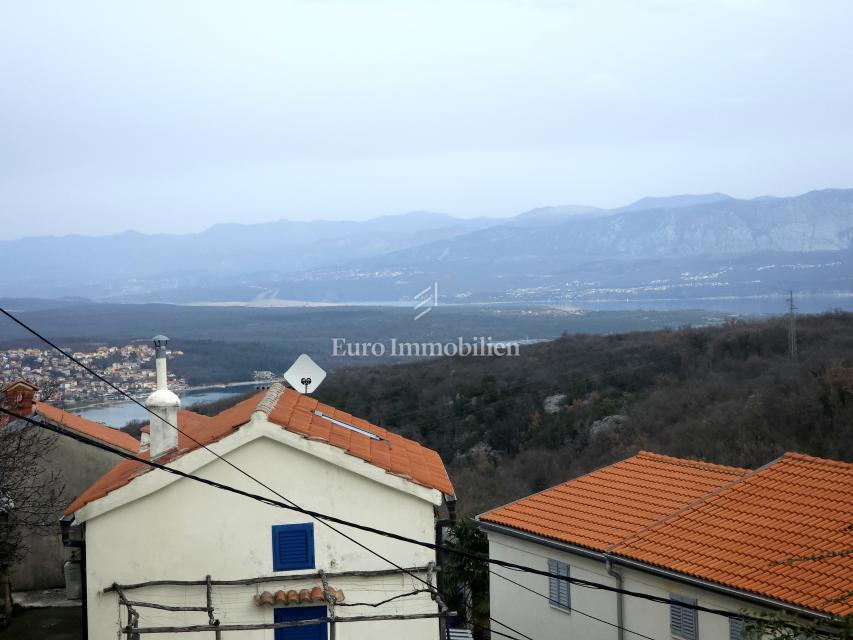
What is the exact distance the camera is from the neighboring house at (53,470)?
19.1m

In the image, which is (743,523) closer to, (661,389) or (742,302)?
(661,389)

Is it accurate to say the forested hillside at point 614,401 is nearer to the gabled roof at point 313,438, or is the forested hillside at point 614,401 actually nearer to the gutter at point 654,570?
the gutter at point 654,570

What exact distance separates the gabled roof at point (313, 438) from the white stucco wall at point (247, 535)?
6.3 inches

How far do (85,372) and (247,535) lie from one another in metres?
34.0

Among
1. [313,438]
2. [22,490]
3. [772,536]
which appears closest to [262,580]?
[313,438]

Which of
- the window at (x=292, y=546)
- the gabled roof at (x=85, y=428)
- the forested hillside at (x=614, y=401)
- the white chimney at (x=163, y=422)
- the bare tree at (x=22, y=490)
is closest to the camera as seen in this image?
the window at (x=292, y=546)

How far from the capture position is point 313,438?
12266 mm

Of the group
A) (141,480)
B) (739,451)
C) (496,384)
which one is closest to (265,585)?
(141,480)

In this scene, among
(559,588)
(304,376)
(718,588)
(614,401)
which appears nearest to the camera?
(718,588)

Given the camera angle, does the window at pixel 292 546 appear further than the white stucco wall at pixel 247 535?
Yes

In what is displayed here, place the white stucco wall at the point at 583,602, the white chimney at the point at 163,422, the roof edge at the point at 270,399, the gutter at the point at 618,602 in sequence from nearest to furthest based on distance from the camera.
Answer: the roof edge at the point at 270,399
the white chimney at the point at 163,422
the white stucco wall at the point at 583,602
the gutter at the point at 618,602

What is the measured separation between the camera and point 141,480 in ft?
39.3

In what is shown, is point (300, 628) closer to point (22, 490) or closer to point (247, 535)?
point (247, 535)

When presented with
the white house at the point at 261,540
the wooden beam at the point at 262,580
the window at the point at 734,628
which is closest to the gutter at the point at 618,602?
the window at the point at 734,628
